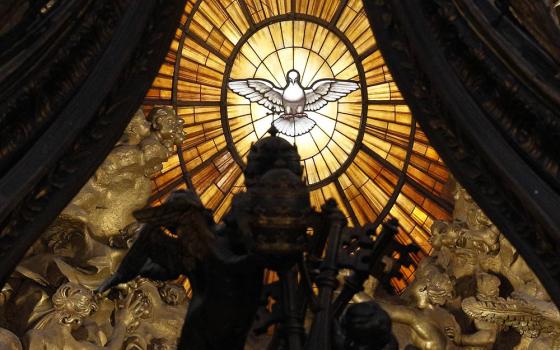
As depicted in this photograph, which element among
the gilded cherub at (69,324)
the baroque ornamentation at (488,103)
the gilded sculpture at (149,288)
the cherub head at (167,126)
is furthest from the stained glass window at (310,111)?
the baroque ornamentation at (488,103)

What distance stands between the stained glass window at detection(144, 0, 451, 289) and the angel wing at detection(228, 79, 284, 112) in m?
0.04

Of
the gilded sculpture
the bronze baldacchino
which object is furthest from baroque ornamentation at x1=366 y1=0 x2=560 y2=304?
the gilded sculpture

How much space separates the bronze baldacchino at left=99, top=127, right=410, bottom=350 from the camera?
2520mm

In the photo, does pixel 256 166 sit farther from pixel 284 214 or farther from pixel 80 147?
pixel 80 147

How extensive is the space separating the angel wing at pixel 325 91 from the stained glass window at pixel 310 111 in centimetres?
3

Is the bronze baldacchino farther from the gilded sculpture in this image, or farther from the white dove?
the white dove

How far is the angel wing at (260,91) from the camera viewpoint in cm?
771

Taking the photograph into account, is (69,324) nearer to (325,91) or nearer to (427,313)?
(427,313)

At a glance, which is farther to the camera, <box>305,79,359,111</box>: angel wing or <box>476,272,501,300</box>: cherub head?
<box>305,79,359,111</box>: angel wing

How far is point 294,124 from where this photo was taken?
766cm

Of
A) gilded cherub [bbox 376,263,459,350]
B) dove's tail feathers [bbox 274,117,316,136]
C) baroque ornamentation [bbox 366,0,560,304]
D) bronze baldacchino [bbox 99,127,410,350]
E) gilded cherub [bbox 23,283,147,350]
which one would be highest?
dove's tail feathers [bbox 274,117,316,136]

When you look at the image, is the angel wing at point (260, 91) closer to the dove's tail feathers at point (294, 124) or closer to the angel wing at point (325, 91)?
the dove's tail feathers at point (294, 124)

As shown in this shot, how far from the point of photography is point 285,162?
8.73ft

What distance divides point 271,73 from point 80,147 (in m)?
4.58
